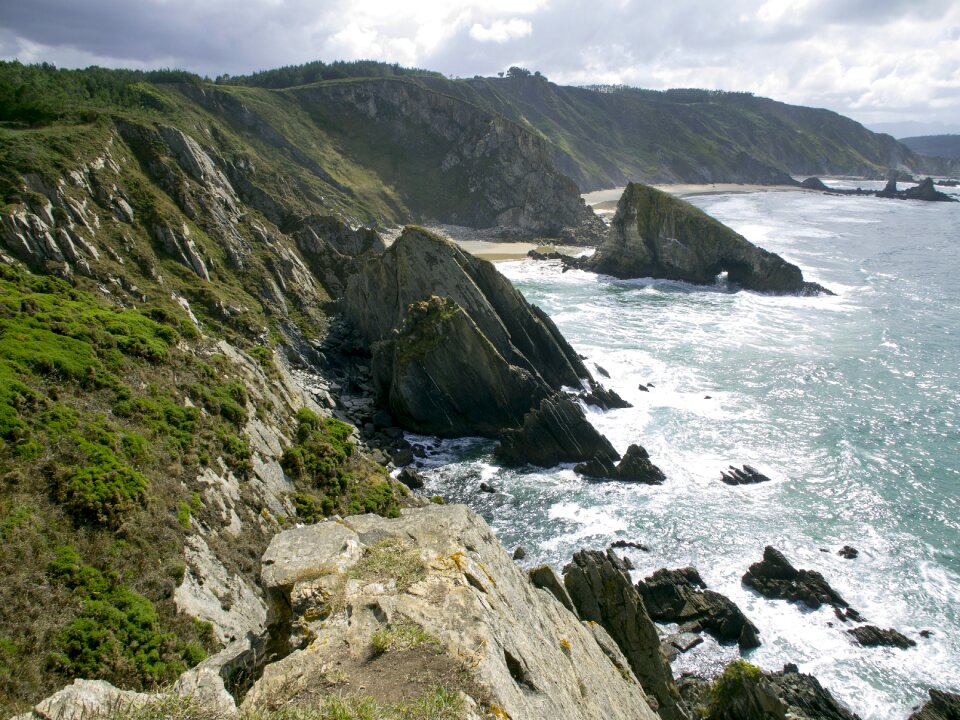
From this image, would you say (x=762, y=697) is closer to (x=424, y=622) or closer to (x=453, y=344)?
(x=424, y=622)

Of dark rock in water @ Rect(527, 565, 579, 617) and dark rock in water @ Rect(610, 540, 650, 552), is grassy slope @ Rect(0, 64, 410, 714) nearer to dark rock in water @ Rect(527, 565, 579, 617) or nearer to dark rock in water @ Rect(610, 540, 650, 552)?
dark rock in water @ Rect(527, 565, 579, 617)

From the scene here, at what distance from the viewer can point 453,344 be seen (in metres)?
39.4

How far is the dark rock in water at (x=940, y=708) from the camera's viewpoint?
64.3 ft

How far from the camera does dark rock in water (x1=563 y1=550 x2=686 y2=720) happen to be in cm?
1798

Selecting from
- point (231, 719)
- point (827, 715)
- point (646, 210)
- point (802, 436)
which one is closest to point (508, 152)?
point (646, 210)

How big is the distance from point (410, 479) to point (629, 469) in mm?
12463

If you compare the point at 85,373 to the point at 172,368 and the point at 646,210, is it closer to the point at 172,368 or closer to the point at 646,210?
the point at 172,368

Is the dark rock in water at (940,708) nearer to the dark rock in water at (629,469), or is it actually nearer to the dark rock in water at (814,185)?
the dark rock in water at (629,469)

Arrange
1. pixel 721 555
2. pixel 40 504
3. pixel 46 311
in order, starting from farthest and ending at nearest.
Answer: pixel 721 555, pixel 46 311, pixel 40 504

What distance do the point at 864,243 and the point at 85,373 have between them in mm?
117422

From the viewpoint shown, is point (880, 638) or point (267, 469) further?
point (880, 638)

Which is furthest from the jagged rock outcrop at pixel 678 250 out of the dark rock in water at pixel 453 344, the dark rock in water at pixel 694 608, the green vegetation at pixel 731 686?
the green vegetation at pixel 731 686

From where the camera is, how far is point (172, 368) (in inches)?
837

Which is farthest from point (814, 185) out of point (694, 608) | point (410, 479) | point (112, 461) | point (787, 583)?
point (112, 461)
